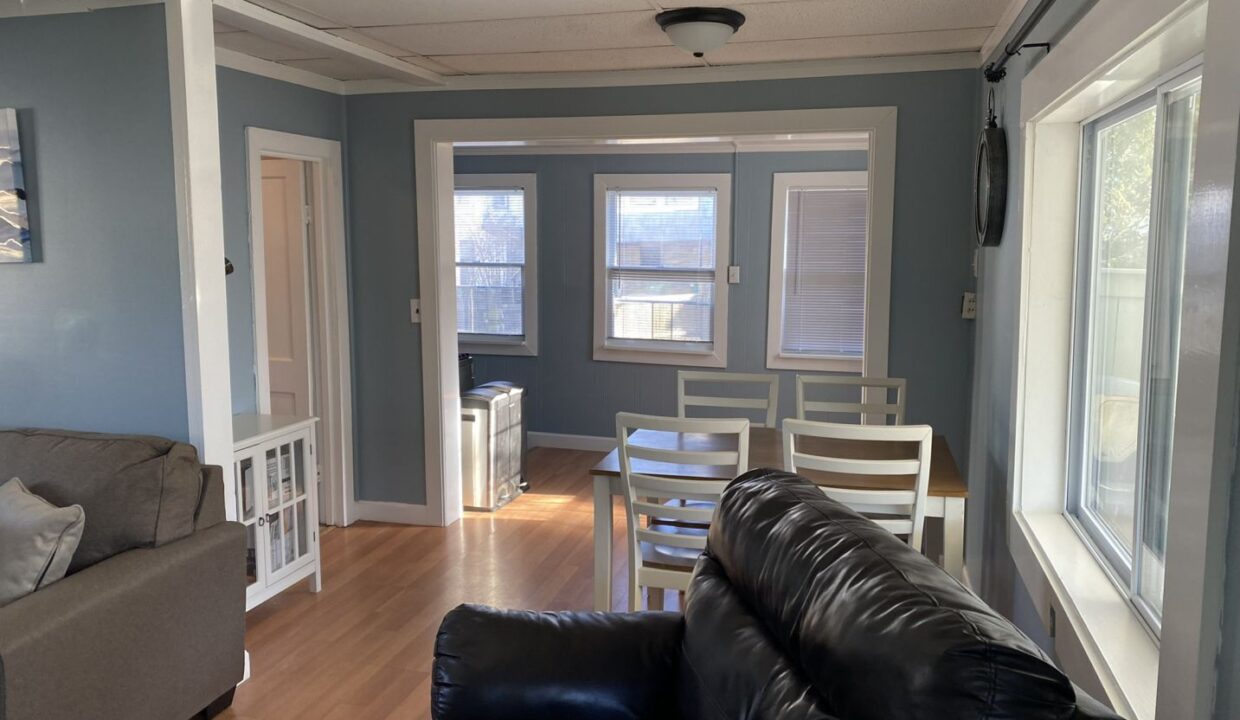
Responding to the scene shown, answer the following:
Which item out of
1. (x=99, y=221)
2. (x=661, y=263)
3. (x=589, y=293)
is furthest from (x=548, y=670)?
(x=589, y=293)

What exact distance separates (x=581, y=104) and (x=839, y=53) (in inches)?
47.6

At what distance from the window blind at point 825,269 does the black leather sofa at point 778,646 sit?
157 inches

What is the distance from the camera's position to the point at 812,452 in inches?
130

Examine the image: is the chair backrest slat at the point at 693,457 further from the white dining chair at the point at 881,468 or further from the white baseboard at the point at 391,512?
the white baseboard at the point at 391,512

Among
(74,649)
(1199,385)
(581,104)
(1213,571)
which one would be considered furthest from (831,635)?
(581,104)

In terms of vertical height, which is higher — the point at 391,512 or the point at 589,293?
the point at 589,293

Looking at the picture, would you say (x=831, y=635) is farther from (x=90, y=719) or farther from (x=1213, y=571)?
(x=90, y=719)

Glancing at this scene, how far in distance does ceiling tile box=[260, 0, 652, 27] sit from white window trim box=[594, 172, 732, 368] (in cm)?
292

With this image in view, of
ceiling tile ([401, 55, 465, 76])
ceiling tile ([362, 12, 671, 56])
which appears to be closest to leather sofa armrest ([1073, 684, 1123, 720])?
ceiling tile ([362, 12, 671, 56])

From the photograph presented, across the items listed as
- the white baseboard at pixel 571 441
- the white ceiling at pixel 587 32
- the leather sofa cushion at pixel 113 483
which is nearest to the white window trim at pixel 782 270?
the white baseboard at pixel 571 441

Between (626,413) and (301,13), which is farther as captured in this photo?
(626,413)

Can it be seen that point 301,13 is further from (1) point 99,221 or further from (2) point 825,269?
(2) point 825,269

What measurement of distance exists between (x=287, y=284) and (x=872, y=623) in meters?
4.07

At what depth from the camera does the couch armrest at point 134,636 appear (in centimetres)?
219
